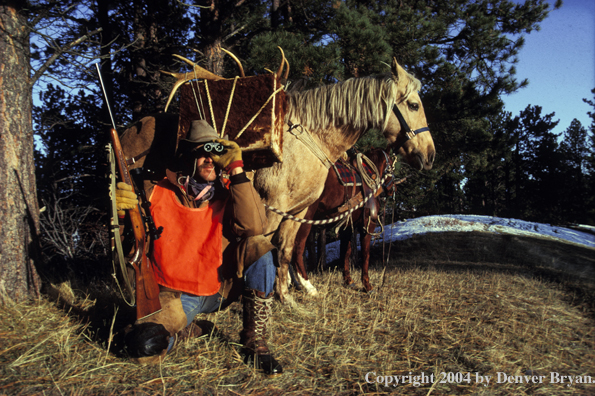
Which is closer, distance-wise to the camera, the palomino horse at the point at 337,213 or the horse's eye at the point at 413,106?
the horse's eye at the point at 413,106

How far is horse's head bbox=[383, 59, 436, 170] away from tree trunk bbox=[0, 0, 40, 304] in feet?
12.5

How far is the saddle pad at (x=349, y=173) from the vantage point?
4961mm

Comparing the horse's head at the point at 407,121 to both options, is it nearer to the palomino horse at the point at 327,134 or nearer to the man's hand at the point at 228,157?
the palomino horse at the point at 327,134

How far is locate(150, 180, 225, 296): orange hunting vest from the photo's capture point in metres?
2.35

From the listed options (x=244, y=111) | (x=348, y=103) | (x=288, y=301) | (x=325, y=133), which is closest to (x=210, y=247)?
(x=244, y=111)

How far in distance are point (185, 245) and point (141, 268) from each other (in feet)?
1.04

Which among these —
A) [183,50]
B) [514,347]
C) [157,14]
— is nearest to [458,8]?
[183,50]

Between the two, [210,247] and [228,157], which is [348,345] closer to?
[210,247]

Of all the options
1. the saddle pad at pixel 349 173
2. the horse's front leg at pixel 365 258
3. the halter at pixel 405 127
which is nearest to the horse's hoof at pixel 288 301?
the horse's front leg at pixel 365 258

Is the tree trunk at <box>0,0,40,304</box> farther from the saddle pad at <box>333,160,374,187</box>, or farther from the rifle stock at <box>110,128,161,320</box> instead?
the saddle pad at <box>333,160,374,187</box>

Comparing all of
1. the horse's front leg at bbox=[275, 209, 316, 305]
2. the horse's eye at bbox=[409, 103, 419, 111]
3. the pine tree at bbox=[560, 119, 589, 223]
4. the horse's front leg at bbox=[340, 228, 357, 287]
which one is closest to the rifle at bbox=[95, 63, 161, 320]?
the horse's front leg at bbox=[275, 209, 316, 305]

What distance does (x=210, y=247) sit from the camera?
2434mm

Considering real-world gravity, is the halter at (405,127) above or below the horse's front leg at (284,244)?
above

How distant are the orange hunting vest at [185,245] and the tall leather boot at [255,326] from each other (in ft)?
0.83
